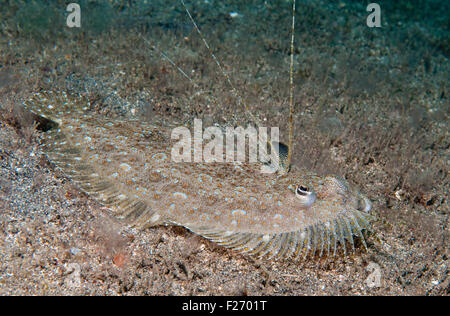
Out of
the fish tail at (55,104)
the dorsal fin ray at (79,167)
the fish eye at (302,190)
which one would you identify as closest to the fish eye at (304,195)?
the fish eye at (302,190)

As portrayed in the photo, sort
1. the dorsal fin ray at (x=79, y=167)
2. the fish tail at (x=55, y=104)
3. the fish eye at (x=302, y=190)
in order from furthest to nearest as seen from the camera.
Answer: the fish tail at (x=55, y=104) < the dorsal fin ray at (x=79, y=167) < the fish eye at (x=302, y=190)

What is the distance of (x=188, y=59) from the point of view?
6922mm

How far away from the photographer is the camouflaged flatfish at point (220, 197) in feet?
10.7

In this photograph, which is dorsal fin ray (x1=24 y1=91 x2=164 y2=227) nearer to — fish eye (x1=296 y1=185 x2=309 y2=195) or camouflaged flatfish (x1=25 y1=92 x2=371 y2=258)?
camouflaged flatfish (x1=25 y1=92 x2=371 y2=258)

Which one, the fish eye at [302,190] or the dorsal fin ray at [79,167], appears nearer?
the fish eye at [302,190]

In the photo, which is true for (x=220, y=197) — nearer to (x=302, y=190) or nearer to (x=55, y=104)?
(x=302, y=190)

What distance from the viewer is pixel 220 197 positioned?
11.0 ft

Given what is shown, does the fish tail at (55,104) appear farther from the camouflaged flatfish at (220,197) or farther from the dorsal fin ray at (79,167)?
the camouflaged flatfish at (220,197)

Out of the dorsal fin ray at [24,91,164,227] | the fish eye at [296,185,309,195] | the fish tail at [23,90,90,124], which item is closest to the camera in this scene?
the fish eye at [296,185,309,195]

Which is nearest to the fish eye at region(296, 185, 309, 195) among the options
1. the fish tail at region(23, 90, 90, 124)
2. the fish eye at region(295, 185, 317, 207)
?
the fish eye at region(295, 185, 317, 207)

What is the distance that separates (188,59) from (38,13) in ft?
13.8

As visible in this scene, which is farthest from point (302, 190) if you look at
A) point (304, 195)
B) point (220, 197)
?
point (220, 197)

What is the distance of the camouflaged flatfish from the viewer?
3270mm
